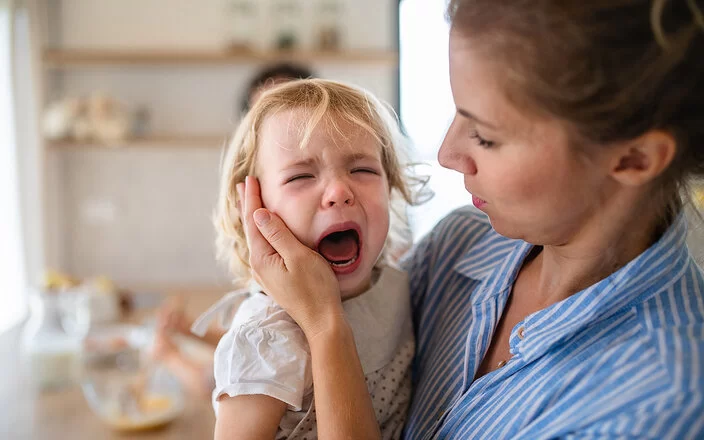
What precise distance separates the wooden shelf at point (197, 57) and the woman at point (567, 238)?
2.82 m

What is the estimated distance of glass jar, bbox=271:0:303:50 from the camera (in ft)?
12.5

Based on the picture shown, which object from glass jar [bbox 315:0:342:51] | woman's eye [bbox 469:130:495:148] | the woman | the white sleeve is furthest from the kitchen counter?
glass jar [bbox 315:0:342:51]

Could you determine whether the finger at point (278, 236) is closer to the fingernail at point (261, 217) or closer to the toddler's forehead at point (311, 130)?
the fingernail at point (261, 217)

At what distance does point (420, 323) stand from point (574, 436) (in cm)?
45

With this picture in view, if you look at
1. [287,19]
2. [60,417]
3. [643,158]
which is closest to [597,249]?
[643,158]

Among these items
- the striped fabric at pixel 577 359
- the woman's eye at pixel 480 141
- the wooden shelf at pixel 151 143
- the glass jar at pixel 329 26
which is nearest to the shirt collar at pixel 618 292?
the striped fabric at pixel 577 359

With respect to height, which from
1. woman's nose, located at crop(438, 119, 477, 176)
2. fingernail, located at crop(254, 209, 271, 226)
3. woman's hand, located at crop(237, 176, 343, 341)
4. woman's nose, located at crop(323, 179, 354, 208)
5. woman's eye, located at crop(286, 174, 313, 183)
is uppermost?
woman's nose, located at crop(438, 119, 477, 176)

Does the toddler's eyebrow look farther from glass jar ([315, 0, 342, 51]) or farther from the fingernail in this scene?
glass jar ([315, 0, 342, 51])

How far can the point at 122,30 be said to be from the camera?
381 centimetres

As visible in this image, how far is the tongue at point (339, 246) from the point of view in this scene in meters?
1.00

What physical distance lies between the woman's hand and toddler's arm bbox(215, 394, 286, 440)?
0.11 m

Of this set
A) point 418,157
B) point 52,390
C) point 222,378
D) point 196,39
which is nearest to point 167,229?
point 196,39

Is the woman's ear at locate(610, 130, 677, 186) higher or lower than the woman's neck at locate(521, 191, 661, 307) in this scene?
higher

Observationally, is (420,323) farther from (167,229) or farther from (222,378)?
(167,229)
